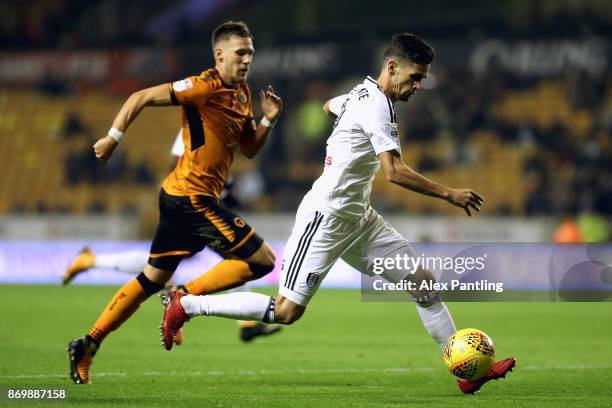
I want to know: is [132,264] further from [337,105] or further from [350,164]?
[350,164]

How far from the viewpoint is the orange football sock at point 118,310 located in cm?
744

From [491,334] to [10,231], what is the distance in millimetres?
14207

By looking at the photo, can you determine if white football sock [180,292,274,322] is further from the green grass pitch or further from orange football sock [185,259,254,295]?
orange football sock [185,259,254,295]

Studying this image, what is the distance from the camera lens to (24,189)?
26078 millimetres

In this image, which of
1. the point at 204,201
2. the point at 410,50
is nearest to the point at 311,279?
the point at 204,201

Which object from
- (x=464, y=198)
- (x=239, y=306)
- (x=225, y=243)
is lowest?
(x=239, y=306)

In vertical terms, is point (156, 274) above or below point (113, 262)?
above

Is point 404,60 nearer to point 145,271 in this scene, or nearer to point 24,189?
point 145,271

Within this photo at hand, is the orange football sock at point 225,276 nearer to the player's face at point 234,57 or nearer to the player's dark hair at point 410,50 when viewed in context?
the player's face at point 234,57

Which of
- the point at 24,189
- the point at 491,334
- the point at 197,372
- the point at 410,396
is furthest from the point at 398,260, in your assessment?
the point at 24,189

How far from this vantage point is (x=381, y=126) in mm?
6617

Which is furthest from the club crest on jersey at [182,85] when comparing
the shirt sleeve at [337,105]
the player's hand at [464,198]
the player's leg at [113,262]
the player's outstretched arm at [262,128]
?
the player's leg at [113,262]

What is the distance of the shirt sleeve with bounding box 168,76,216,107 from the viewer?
715 centimetres

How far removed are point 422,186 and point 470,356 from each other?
45.6 inches
